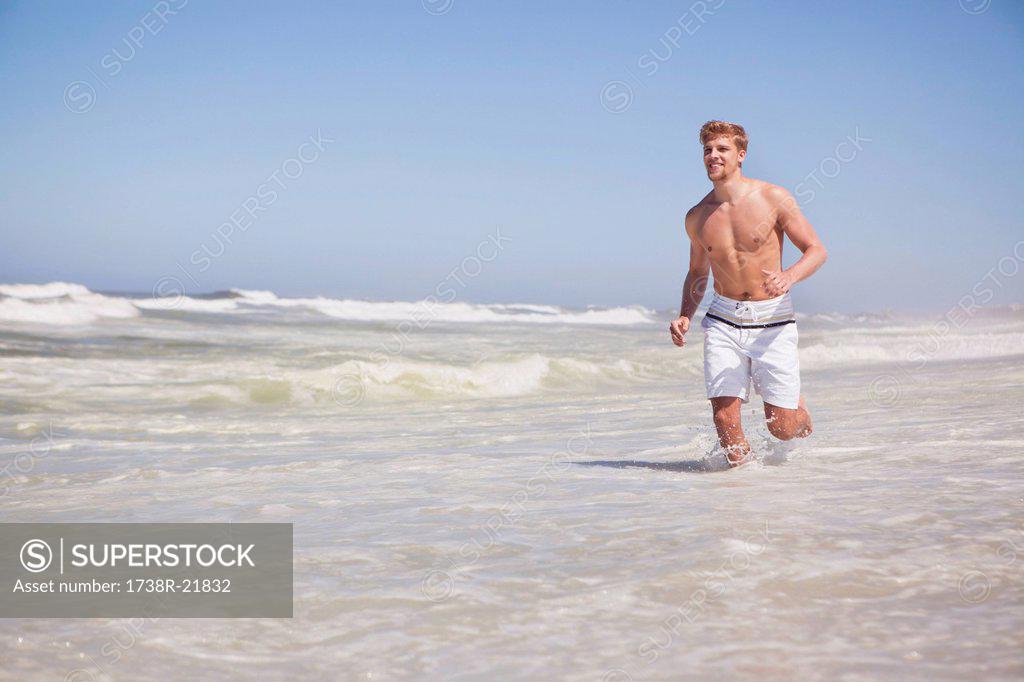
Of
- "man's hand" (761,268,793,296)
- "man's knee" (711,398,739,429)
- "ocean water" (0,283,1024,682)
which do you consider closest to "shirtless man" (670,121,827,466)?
"man's knee" (711,398,739,429)

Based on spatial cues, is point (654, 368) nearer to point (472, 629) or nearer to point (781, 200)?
point (781, 200)

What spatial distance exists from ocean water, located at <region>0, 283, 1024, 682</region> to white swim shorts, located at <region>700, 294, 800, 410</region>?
0.42m

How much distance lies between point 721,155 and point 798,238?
0.57 meters

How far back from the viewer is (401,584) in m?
2.82

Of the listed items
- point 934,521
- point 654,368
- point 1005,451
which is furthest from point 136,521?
point 654,368

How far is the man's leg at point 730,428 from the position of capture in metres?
4.80

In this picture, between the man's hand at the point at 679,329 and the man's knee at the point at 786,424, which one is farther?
the man's knee at the point at 786,424

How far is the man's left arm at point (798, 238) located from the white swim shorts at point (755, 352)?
0.23 metres

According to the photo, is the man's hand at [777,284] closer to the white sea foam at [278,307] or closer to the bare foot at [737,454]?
the bare foot at [737,454]

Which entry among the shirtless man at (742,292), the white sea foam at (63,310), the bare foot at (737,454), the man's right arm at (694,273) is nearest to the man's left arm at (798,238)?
the shirtless man at (742,292)

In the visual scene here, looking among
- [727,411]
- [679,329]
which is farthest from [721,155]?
[727,411]

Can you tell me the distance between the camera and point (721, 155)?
15.3ft

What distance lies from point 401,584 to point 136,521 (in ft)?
5.48

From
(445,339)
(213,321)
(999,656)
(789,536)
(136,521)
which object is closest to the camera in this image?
(999,656)
